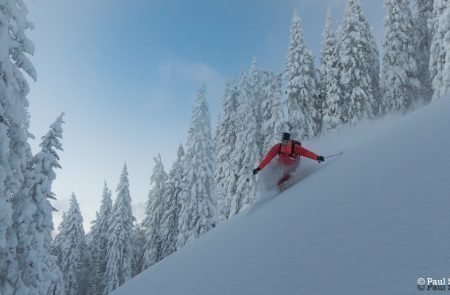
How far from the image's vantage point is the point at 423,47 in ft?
108

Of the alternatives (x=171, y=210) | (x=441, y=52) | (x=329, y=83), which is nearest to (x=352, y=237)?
Answer: (x=441, y=52)

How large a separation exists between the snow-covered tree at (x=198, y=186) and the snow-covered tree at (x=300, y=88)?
725cm

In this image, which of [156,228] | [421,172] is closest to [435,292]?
[421,172]

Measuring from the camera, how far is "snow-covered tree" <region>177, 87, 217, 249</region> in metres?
30.1

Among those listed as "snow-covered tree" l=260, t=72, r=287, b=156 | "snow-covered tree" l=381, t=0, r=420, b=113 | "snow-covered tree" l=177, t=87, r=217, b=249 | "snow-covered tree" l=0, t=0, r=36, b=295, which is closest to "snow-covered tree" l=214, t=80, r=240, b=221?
"snow-covered tree" l=177, t=87, r=217, b=249

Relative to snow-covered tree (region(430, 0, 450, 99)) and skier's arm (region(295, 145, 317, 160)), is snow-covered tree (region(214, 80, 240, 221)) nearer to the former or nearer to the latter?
snow-covered tree (region(430, 0, 450, 99))

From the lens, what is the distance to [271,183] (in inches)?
404

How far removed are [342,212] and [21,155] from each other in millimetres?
12636

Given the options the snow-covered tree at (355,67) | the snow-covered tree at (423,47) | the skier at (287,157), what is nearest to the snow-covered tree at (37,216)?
the skier at (287,157)

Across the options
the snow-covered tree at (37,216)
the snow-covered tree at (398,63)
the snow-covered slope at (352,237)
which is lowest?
the snow-covered slope at (352,237)

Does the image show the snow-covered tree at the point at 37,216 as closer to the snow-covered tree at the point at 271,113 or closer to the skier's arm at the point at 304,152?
the skier's arm at the point at 304,152

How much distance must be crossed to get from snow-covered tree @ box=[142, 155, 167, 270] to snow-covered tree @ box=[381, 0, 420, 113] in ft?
82.4

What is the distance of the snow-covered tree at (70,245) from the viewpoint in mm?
41562

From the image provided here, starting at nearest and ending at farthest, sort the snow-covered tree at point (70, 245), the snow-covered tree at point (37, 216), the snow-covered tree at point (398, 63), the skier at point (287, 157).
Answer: the skier at point (287, 157), the snow-covered tree at point (37, 216), the snow-covered tree at point (398, 63), the snow-covered tree at point (70, 245)
